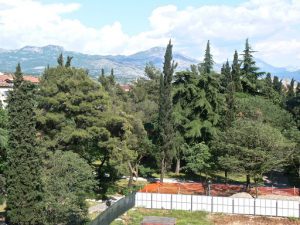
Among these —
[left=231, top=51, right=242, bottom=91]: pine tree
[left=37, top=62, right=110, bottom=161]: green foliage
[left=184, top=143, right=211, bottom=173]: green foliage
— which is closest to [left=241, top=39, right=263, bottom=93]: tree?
[left=231, top=51, right=242, bottom=91]: pine tree

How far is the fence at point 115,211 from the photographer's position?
28.2 metres

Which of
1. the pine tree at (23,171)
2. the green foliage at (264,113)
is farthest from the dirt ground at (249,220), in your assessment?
the green foliage at (264,113)

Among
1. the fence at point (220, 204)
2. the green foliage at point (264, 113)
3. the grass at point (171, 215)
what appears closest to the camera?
the grass at point (171, 215)

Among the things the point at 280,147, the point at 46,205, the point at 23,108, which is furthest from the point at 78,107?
the point at 280,147

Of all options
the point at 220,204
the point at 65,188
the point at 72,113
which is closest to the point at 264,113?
the point at 220,204

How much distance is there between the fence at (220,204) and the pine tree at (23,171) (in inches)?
360

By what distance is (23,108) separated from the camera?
30.7m

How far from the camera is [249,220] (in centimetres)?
3406

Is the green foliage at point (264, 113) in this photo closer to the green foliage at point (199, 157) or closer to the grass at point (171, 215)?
the green foliage at point (199, 157)

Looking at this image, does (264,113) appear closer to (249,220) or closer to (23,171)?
(249,220)

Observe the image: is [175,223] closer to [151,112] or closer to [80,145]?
[80,145]

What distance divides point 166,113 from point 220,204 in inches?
633

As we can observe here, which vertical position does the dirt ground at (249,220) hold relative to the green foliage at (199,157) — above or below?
below

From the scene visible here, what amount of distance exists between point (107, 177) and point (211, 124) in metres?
14.0
